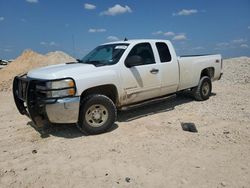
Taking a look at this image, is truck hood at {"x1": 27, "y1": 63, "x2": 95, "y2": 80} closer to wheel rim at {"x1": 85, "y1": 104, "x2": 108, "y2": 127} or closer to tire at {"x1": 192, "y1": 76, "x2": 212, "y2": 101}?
wheel rim at {"x1": 85, "y1": 104, "x2": 108, "y2": 127}

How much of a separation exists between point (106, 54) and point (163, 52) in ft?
5.02

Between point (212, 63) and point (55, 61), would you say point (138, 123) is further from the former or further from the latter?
point (55, 61)

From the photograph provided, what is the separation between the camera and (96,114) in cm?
611

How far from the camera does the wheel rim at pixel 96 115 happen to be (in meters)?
6.04

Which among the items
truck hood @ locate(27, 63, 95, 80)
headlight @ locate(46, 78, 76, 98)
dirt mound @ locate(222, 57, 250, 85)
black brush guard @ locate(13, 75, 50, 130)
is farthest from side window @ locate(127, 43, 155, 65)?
dirt mound @ locate(222, 57, 250, 85)

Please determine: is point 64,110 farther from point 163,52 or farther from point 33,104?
point 163,52

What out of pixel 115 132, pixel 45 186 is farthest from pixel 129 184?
pixel 115 132

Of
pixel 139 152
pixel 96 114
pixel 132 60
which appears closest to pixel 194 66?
pixel 132 60

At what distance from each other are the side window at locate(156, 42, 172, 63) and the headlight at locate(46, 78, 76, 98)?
280 centimetres

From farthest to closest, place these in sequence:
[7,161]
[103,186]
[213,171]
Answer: [7,161] < [213,171] < [103,186]

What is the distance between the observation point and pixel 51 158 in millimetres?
5039

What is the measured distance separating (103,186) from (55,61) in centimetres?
1652

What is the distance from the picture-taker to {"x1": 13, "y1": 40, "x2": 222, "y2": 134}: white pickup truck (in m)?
5.69

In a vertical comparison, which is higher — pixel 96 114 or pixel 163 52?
pixel 163 52
